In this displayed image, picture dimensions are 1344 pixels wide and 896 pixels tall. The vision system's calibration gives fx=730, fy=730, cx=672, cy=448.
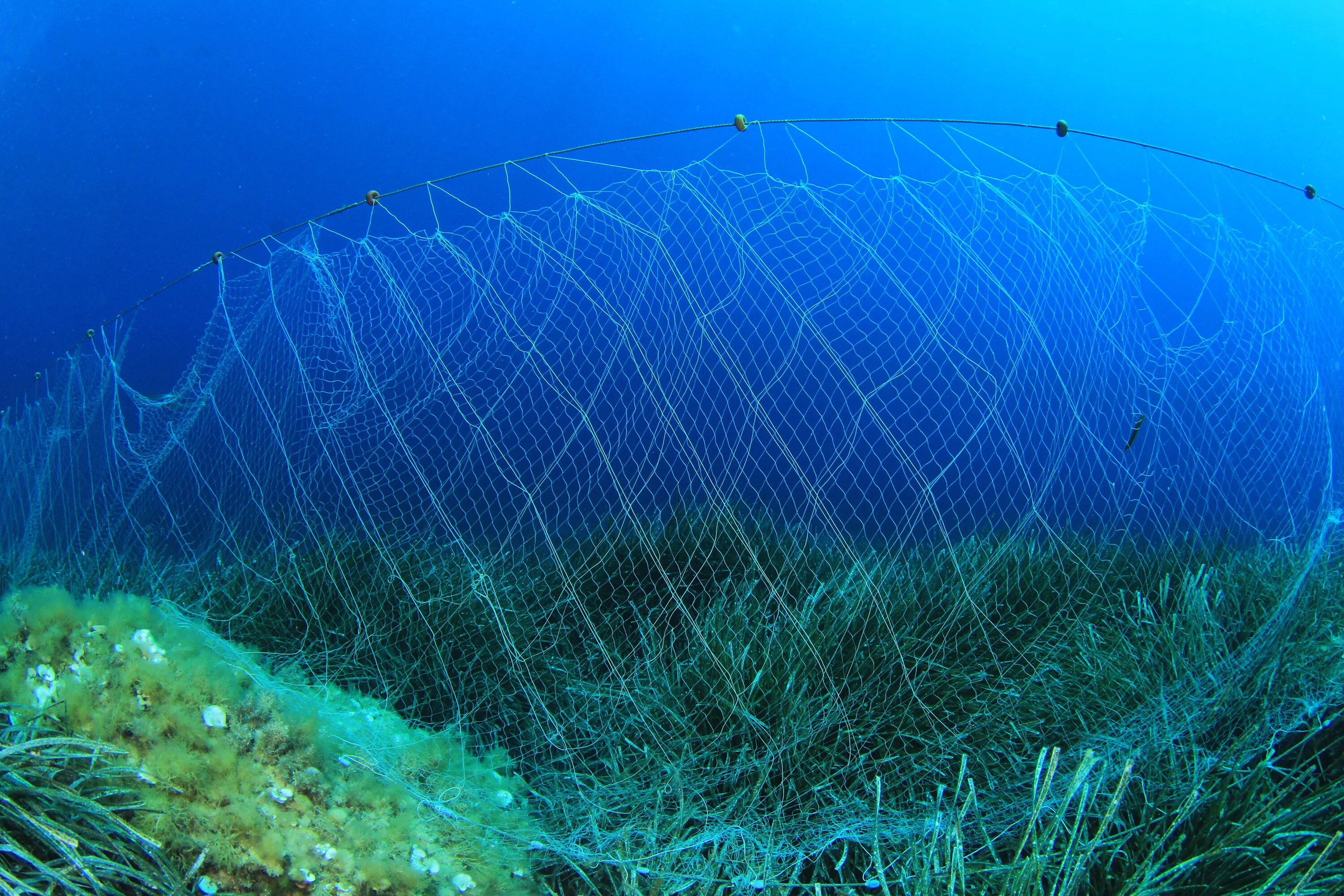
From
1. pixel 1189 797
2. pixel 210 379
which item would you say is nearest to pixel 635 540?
pixel 210 379

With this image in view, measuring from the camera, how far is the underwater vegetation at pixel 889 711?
1812 millimetres

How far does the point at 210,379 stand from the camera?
3.21 meters

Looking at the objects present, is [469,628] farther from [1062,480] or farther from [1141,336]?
[1141,336]

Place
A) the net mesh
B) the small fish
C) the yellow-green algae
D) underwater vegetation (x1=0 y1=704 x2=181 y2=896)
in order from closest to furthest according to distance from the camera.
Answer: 1. underwater vegetation (x1=0 y1=704 x2=181 y2=896)
2. the yellow-green algae
3. the net mesh
4. the small fish

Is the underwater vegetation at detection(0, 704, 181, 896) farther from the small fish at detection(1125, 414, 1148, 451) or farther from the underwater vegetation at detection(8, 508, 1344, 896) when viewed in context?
the small fish at detection(1125, 414, 1148, 451)

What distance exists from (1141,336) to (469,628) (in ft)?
9.40

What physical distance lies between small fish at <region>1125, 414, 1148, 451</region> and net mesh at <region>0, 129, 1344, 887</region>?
0.01 metres

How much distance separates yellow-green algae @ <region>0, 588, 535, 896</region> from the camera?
5.83 ft

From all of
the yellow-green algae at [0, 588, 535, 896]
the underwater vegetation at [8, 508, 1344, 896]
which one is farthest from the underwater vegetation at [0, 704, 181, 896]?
the underwater vegetation at [8, 508, 1344, 896]

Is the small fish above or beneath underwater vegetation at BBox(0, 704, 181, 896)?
above

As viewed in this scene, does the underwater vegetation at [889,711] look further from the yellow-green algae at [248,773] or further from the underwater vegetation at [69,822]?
the underwater vegetation at [69,822]

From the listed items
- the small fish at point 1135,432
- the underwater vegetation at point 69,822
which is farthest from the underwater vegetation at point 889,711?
the underwater vegetation at point 69,822

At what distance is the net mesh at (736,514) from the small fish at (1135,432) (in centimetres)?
1

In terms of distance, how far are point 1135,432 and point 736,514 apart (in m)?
1.67
